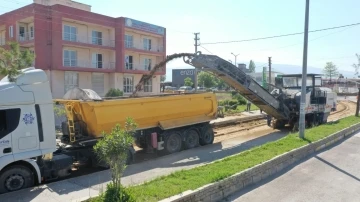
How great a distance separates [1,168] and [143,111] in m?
5.17

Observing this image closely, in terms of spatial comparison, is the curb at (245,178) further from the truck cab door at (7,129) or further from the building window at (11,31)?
the building window at (11,31)

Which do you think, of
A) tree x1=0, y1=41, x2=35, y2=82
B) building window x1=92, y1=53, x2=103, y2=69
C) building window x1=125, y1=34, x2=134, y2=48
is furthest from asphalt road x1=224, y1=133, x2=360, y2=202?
building window x1=125, y1=34, x2=134, y2=48

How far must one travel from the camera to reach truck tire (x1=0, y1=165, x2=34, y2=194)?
711cm

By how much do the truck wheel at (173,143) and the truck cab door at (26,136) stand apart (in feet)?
17.9

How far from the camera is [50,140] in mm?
7973

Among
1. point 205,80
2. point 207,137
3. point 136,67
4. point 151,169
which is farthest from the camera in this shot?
point 205,80

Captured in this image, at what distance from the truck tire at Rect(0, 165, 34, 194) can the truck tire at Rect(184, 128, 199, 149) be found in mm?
6744

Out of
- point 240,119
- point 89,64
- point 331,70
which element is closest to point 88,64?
point 89,64

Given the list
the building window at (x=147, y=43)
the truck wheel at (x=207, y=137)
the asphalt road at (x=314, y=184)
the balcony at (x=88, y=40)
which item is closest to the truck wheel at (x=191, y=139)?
the truck wheel at (x=207, y=137)

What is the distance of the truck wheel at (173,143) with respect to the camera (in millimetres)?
12208

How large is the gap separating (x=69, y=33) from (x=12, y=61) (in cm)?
2915

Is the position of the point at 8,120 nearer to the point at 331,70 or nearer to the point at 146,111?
the point at 146,111

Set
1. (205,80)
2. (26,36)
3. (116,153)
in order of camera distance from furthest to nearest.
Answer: (205,80) < (26,36) < (116,153)

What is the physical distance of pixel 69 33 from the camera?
34.6 metres
